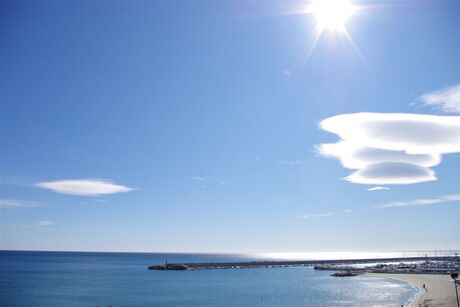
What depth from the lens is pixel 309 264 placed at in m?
182

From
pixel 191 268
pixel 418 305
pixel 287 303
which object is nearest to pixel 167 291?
pixel 287 303

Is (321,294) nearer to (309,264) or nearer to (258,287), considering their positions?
(258,287)

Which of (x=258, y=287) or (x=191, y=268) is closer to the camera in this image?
(x=258, y=287)

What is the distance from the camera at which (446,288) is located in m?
70.3

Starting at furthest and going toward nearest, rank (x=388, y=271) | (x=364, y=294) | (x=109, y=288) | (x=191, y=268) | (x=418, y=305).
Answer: (x=191, y=268), (x=388, y=271), (x=109, y=288), (x=364, y=294), (x=418, y=305)

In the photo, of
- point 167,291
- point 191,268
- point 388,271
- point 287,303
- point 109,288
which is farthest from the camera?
point 191,268

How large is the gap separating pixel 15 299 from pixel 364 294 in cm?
5599

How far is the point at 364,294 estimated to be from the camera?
6894 centimetres

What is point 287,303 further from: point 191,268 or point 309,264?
point 309,264

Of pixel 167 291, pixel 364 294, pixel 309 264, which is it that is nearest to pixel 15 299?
pixel 167 291

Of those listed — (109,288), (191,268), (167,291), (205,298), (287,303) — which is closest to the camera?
(287,303)

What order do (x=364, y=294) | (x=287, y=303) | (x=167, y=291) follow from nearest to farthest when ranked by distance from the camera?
1. (x=287, y=303)
2. (x=364, y=294)
3. (x=167, y=291)

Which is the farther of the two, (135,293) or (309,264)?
(309,264)

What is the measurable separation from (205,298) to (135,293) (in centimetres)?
1441
